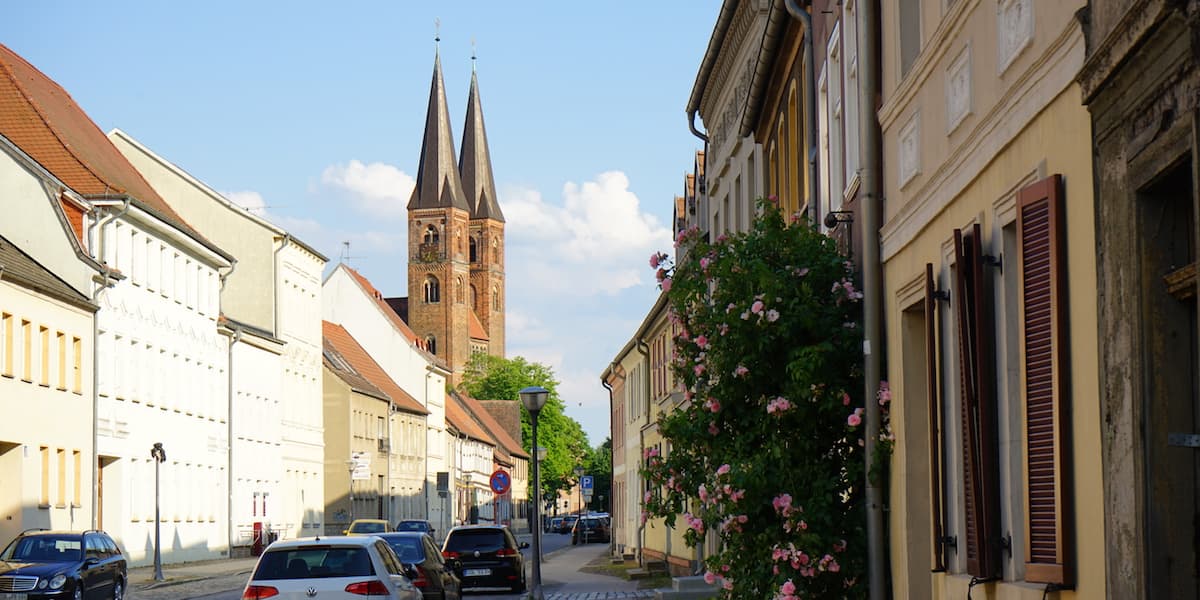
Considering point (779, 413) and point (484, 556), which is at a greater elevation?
point (779, 413)

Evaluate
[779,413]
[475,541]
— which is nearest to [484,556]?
[475,541]

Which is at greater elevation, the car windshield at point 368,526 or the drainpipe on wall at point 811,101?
the drainpipe on wall at point 811,101

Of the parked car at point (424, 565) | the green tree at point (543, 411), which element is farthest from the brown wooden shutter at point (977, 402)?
the green tree at point (543, 411)

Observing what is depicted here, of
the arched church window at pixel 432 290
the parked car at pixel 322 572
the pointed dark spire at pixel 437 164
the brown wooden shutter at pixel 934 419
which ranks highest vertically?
the pointed dark spire at pixel 437 164

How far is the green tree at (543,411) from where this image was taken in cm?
14275

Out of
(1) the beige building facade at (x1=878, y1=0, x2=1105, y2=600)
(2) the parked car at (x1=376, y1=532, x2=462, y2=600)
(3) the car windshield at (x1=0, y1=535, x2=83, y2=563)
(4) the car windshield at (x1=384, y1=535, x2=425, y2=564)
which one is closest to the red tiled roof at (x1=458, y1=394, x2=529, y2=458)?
(3) the car windshield at (x1=0, y1=535, x2=83, y2=563)

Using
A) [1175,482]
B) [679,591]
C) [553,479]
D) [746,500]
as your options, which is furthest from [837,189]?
[553,479]

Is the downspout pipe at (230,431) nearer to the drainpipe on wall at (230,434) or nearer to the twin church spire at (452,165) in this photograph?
the drainpipe on wall at (230,434)

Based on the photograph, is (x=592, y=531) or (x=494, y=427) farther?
(x=494, y=427)

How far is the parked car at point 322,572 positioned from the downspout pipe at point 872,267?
5.52 metres

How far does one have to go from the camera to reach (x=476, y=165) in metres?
176

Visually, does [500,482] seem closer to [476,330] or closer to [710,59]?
[710,59]

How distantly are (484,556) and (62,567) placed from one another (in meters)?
11.7

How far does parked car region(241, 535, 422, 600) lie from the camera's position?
1650 centimetres
